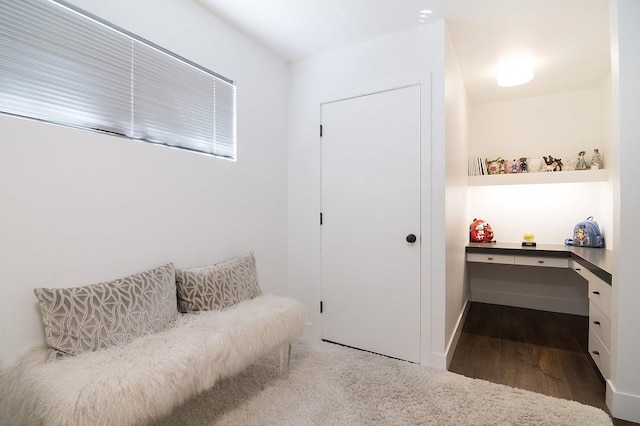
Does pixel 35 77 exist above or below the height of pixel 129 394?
above

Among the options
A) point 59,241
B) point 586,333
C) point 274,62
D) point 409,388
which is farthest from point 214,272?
point 586,333

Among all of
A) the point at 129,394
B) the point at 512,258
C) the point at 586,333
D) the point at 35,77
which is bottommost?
the point at 586,333

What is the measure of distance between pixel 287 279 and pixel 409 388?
1.42 meters

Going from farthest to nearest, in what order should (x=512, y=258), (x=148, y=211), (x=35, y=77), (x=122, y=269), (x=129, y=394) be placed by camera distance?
1. (x=512, y=258)
2. (x=148, y=211)
3. (x=122, y=269)
4. (x=35, y=77)
5. (x=129, y=394)

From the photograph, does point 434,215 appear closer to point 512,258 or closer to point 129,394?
point 512,258

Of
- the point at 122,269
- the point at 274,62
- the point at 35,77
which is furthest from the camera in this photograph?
Answer: the point at 274,62

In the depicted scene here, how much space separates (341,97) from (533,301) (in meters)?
3.43

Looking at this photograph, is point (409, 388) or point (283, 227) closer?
point (409, 388)

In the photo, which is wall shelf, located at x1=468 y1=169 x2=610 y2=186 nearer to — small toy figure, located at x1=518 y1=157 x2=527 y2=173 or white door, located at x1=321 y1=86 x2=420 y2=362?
small toy figure, located at x1=518 y1=157 x2=527 y2=173

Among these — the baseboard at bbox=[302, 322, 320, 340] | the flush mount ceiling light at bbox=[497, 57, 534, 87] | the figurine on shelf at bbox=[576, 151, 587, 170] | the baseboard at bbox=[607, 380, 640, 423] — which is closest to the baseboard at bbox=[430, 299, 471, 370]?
the baseboard at bbox=[607, 380, 640, 423]

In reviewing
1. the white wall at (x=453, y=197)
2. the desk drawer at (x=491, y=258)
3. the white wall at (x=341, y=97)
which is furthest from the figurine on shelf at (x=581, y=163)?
the white wall at (x=341, y=97)

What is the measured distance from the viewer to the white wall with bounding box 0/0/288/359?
1388 mm

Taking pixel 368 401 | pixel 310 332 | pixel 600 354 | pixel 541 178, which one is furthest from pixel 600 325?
pixel 310 332

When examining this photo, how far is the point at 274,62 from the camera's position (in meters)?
2.86
